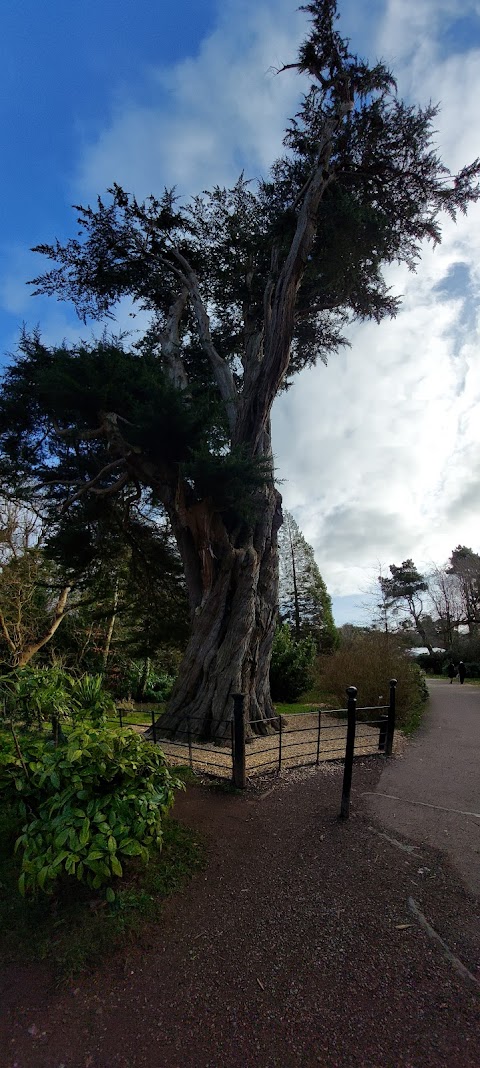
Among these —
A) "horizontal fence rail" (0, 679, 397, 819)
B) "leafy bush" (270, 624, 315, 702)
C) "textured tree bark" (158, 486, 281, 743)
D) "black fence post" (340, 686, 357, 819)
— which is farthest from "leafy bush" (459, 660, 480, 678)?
"black fence post" (340, 686, 357, 819)

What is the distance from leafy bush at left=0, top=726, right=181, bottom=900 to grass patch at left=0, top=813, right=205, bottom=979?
5.3 inches

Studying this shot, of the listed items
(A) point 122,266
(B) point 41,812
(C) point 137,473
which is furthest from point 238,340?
(B) point 41,812

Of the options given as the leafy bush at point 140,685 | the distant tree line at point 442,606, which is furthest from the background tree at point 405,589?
the leafy bush at point 140,685

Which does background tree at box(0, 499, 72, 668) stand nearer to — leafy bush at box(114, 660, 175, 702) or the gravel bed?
leafy bush at box(114, 660, 175, 702)

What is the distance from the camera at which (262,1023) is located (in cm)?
222

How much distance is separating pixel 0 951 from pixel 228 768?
11.3 feet

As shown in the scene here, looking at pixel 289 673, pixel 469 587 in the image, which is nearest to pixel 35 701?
pixel 289 673

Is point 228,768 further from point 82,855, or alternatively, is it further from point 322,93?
point 322,93

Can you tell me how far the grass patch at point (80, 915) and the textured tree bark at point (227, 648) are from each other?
398cm

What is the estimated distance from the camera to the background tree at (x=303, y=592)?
1098 inches

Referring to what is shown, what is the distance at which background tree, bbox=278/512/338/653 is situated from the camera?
27891 millimetres

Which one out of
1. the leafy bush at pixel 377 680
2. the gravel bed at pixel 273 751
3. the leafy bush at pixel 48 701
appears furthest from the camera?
the leafy bush at pixel 377 680

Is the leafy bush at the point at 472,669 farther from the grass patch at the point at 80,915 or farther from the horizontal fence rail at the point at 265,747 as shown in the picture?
the grass patch at the point at 80,915

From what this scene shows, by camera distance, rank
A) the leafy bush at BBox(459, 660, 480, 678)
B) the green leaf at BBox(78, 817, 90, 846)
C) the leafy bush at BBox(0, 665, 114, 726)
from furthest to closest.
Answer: the leafy bush at BBox(459, 660, 480, 678) < the leafy bush at BBox(0, 665, 114, 726) < the green leaf at BBox(78, 817, 90, 846)
